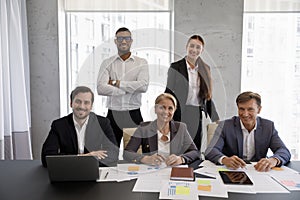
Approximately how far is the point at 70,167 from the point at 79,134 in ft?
1.50

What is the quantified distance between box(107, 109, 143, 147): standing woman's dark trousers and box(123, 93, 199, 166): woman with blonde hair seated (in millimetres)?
185

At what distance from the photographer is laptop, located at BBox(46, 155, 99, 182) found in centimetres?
158

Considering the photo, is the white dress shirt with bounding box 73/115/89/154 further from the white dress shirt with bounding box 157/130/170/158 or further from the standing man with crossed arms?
the white dress shirt with bounding box 157/130/170/158

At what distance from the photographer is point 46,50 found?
3.63m

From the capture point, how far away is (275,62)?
3594 millimetres

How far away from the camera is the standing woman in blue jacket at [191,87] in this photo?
2.22 meters

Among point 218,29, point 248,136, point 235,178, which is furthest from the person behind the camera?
point 218,29

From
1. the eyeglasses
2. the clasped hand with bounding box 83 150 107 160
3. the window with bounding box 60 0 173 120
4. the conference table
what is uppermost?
the window with bounding box 60 0 173 120

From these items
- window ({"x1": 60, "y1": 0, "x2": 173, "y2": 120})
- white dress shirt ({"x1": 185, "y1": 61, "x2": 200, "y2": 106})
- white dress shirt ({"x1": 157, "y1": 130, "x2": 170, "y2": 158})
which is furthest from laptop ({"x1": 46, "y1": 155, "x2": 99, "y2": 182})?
window ({"x1": 60, "y1": 0, "x2": 173, "y2": 120})

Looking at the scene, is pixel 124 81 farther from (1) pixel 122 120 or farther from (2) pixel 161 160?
(2) pixel 161 160

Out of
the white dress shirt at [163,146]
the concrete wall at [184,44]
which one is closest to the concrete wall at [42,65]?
A: the concrete wall at [184,44]

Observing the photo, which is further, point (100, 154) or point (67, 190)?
point (100, 154)

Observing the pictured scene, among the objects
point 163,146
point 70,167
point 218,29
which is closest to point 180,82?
point 163,146

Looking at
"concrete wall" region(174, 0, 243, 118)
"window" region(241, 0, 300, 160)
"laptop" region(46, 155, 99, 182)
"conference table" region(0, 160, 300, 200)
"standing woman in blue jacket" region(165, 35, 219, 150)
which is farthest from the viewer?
"window" region(241, 0, 300, 160)
